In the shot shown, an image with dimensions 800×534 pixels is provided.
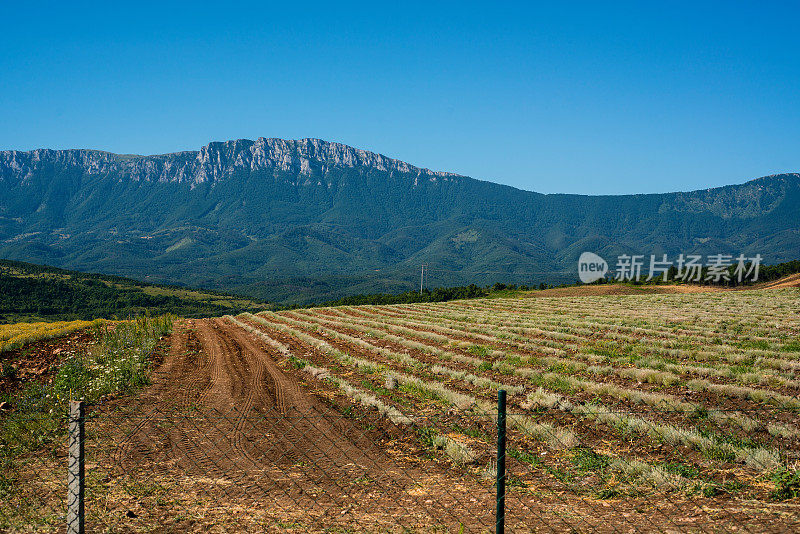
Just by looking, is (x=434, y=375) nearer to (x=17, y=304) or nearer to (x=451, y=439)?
(x=451, y=439)

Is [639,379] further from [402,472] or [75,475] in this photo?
[75,475]

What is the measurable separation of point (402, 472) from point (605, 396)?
23.4 feet

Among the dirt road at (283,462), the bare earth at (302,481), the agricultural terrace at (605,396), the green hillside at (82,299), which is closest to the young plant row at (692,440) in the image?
the agricultural terrace at (605,396)

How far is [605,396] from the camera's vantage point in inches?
506

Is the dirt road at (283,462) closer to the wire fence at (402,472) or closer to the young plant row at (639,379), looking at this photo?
the wire fence at (402,472)

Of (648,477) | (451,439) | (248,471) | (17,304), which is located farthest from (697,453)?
(17,304)

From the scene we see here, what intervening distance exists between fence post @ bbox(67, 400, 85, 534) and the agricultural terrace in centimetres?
537

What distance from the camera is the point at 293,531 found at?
596 centimetres

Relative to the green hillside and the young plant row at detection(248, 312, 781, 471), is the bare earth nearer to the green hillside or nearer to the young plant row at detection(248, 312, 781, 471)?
the young plant row at detection(248, 312, 781, 471)

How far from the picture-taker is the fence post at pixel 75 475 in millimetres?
5441

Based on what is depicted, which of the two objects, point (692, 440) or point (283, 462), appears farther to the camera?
point (692, 440)

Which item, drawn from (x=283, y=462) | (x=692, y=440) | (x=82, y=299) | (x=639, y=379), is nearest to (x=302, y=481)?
(x=283, y=462)

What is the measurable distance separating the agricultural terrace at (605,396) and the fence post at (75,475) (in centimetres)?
537

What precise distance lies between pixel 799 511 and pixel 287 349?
1958 centimetres
